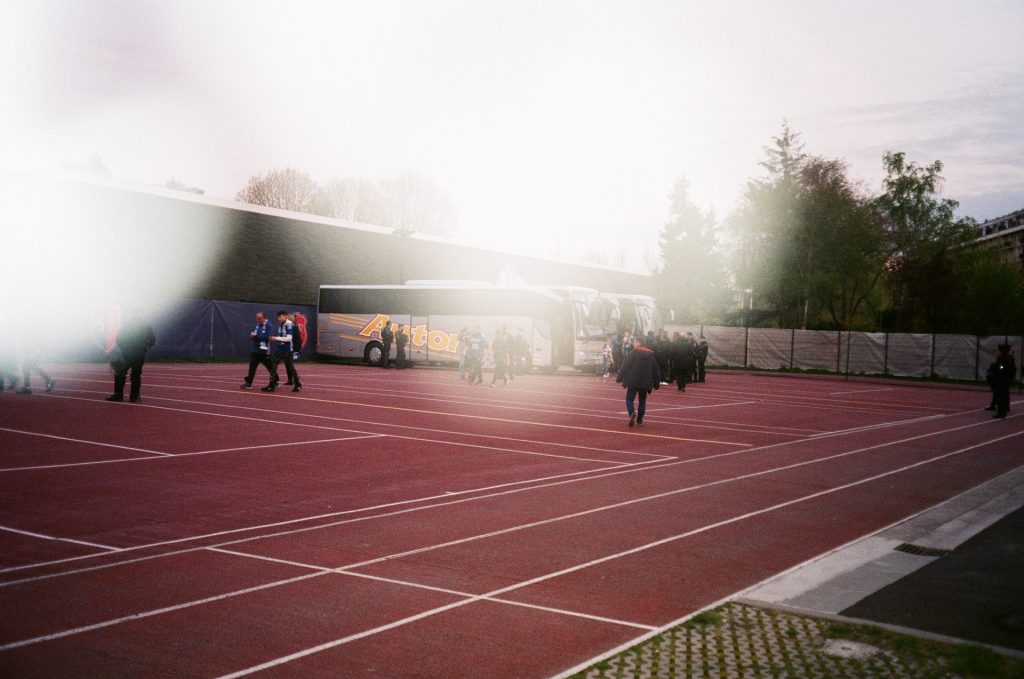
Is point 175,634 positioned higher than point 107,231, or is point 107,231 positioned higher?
point 107,231

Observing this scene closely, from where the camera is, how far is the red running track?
5.03 meters

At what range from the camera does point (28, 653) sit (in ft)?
15.4

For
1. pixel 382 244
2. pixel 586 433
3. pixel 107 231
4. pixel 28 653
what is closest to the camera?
pixel 28 653

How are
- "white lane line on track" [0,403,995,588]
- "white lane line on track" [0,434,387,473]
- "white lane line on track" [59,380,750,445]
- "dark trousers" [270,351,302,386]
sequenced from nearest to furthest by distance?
1. "white lane line on track" [0,403,995,588]
2. "white lane line on track" [0,434,387,473]
3. "white lane line on track" [59,380,750,445]
4. "dark trousers" [270,351,302,386]

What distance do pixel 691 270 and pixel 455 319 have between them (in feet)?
151

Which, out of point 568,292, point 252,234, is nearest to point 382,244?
point 252,234

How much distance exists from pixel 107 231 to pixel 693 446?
2752 centimetres

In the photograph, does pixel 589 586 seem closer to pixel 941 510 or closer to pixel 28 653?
pixel 28 653

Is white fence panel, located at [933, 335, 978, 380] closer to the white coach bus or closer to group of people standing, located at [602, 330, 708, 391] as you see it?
group of people standing, located at [602, 330, 708, 391]

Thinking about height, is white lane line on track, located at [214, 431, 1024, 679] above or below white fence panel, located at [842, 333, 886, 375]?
below

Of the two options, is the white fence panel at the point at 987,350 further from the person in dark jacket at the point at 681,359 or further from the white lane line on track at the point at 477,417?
the white lane line on track at the point at 477,417

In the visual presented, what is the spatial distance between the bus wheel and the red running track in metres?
23.2

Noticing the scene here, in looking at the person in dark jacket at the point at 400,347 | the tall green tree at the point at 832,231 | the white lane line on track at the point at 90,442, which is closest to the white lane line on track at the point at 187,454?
the white lane line on track at the point at 90,442

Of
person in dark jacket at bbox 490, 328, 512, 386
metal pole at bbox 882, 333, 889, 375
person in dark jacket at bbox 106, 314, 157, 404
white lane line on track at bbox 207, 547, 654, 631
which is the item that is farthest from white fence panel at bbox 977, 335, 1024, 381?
white lane line on track at bbox 207, 547, 654, 631
